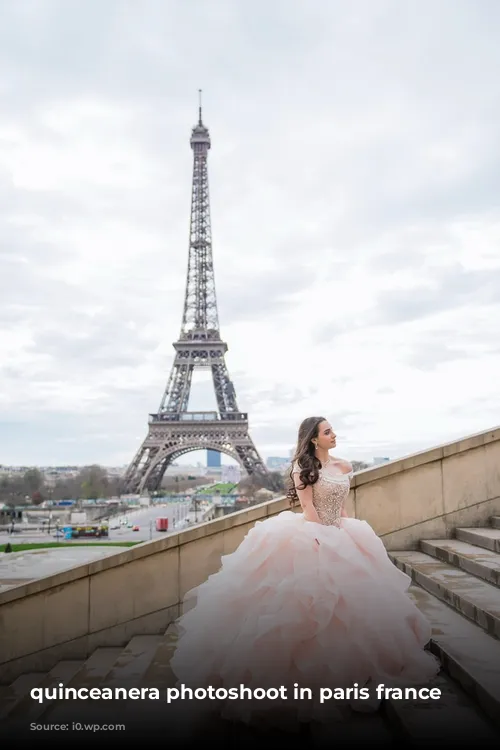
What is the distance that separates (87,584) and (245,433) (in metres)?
47.2

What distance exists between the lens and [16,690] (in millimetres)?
5188

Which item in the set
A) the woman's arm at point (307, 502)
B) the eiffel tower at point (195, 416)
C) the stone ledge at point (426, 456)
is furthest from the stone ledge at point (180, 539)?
the eiffel tower at point (195, 416)

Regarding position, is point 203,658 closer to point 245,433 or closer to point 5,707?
point 5,707

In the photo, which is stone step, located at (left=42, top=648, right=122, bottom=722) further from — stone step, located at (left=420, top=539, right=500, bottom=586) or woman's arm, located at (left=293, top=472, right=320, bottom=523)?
stone step, located at (left=420, top=539, right=500, bottom=586)

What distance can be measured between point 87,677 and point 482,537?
12.4 feet

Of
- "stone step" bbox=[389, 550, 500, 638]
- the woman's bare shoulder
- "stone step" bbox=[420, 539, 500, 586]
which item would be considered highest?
the woman's bare shoulder

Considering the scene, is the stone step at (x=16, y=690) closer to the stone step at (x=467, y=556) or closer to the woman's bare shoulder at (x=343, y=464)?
the woman's bare shoulder at (x=343, y=464)

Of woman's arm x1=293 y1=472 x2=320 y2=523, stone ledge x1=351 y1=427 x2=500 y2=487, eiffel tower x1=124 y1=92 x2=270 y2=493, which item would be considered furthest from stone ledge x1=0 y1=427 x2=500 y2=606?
eiffel tower x1=124 y1=92 x2=270 y2=493

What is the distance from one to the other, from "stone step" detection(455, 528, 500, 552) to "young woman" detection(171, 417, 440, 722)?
6.77 feet

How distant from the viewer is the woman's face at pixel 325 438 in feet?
14.6

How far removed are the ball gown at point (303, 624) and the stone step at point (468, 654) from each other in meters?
0.13

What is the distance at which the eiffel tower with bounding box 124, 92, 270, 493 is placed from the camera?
173ft

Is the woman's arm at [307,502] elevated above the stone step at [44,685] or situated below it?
above

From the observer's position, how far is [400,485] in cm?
664
